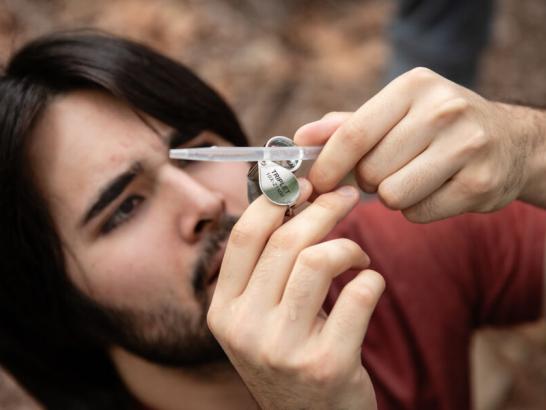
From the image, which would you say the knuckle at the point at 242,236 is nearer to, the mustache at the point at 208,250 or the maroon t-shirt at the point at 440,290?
the mustache at the point at 208,250

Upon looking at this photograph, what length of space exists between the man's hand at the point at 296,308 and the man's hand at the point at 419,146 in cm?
8

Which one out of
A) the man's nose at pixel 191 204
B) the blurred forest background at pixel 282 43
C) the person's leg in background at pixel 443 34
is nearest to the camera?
the man's nose at pixel 191 204

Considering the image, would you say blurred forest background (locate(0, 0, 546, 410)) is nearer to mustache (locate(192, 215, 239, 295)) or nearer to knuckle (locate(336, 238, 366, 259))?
mustache (locate(192, 215, 239, 295))

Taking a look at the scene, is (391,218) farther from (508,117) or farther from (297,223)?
(297,223)

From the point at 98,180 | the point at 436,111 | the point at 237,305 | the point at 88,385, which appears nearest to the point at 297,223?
the point at 237,305

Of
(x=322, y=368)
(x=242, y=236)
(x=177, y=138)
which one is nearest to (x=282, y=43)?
(x=177, y=138)

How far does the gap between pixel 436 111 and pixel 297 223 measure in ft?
1.12

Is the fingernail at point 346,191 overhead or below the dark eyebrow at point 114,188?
below

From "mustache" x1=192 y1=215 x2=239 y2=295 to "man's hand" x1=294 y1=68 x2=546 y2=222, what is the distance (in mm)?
407

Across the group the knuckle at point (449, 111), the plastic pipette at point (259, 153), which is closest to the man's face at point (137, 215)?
the plastic pipette at point (259, 153)

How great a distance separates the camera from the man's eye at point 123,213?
1.49m

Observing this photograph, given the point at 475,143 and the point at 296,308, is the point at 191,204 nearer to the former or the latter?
the point at 296,308

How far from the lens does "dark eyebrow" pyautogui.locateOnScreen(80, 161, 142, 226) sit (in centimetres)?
145

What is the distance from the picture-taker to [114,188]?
4.75ft
